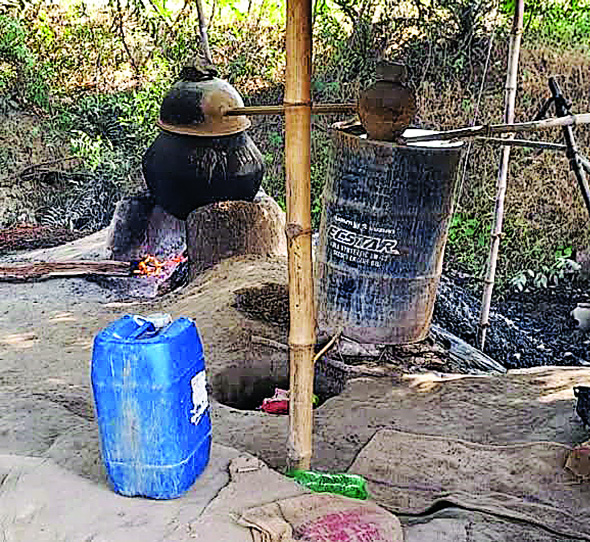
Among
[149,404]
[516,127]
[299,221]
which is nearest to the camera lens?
[149,404]

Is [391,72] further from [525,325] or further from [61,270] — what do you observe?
[61,270]

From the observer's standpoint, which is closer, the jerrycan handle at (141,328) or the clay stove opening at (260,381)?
the jerrycan handle at (141,328)

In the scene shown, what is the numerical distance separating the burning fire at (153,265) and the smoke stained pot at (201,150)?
0.68 meters

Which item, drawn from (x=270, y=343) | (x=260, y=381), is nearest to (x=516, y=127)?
(x=270, y=343)

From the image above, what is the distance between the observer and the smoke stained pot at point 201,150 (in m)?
6.20

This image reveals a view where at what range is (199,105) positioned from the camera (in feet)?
20.2

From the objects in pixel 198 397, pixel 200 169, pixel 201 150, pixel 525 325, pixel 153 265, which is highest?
pixel 201 150

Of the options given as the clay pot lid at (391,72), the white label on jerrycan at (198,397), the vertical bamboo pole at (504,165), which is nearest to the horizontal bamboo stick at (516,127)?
the clay pot lid at (391,72)

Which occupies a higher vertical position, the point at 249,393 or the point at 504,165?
the point at 504,165

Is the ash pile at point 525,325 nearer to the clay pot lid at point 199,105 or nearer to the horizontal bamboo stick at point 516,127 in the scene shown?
the horizontal bamboo stick at point 516,127

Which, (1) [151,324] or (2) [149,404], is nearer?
(2) [149,404]

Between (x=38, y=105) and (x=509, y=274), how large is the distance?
6.66m

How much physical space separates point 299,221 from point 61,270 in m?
4.65

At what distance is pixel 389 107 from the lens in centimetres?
414
